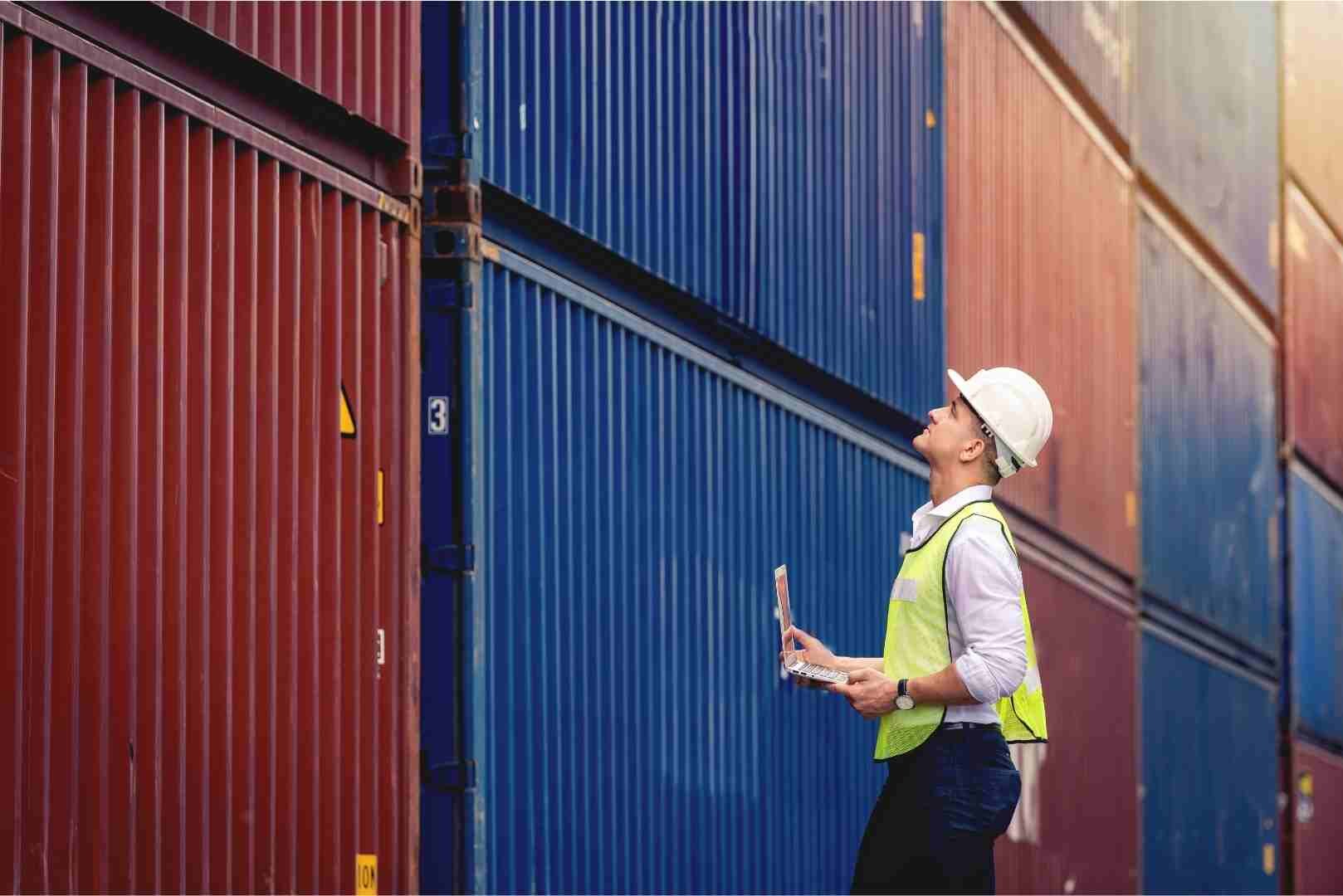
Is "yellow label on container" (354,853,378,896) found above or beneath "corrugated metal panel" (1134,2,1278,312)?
beneath

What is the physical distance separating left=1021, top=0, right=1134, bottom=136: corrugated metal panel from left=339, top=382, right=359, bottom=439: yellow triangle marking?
29.6 feet

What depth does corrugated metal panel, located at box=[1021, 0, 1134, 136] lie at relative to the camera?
567 inches

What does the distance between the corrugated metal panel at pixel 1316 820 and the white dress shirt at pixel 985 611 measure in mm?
17670

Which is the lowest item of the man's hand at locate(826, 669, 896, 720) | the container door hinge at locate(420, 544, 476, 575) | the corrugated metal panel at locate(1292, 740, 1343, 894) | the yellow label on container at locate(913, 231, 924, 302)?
the corrugated metal panel at locate(1292, 740, 1343, 894)

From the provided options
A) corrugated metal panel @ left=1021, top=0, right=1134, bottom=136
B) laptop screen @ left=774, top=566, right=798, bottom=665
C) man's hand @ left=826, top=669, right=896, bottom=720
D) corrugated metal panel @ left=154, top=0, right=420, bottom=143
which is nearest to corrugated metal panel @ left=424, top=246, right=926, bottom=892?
corrugated metal panel @ left=154, top=0, right=420, bottom=143

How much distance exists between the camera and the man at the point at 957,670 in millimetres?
4367

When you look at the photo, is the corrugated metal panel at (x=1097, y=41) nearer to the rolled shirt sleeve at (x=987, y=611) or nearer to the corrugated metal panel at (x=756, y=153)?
the corrugated metal panel at (x=756, y=153)

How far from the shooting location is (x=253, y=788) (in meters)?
5.50

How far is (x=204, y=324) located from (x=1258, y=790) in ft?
54.2

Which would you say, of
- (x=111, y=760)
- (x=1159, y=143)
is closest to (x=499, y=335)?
(x=111, y=760)

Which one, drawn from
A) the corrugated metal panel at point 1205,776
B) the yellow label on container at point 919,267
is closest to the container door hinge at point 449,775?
the yellow label on container at point 919,267

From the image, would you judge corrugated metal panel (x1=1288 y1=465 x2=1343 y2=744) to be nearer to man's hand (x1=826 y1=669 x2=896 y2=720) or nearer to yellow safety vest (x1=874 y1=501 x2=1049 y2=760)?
yellow safety vest (x1=874 y1=501 x2=1049 y2=760)

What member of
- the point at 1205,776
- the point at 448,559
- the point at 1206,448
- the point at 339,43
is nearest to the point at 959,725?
the point at 448,559

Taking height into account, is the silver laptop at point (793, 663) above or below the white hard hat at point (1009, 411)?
below
